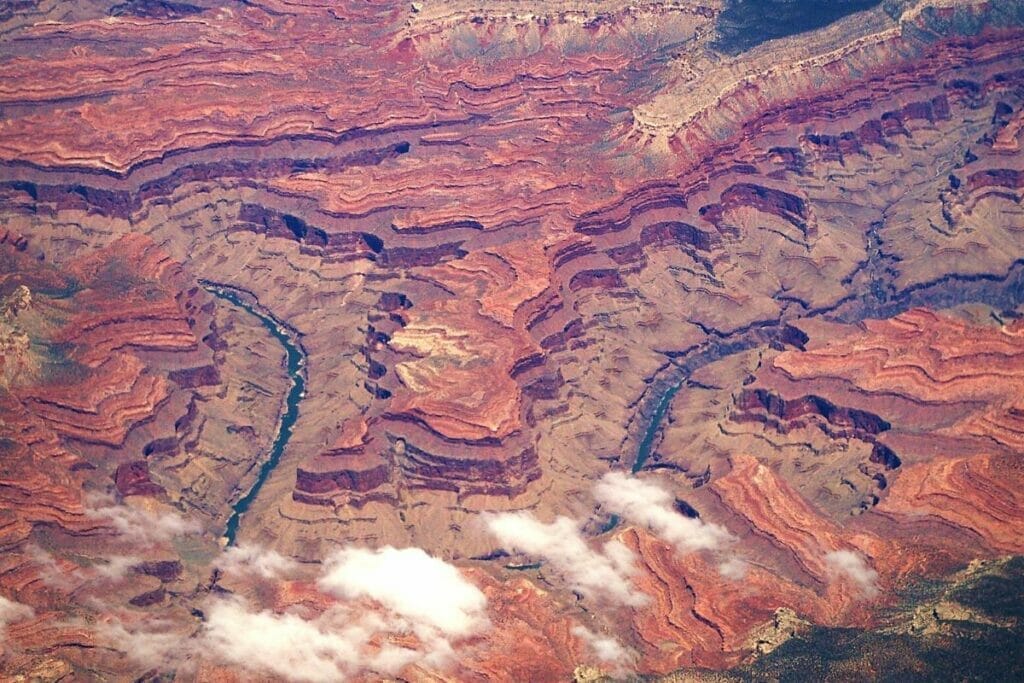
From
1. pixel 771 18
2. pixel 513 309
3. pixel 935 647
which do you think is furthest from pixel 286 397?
pixel 771 18

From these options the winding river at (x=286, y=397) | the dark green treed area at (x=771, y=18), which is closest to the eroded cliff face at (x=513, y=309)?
the winding river at (x=286, y=397)

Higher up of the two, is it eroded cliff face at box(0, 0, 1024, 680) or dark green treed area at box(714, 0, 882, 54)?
dark green treed area at box(714, 0, 882, 54)

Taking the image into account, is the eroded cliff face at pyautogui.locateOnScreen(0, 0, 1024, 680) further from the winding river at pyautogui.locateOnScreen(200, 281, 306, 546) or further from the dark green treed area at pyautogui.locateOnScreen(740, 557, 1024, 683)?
the dark green treed area at pyautogui.locateOnScreen(740, 557, 1024, 683)

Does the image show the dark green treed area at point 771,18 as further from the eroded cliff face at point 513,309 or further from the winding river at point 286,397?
the winding river at point 286,397

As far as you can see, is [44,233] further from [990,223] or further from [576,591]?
[990,223]

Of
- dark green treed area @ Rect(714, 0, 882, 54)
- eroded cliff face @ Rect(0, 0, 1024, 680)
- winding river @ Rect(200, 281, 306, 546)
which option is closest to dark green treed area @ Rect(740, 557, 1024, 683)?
eroded cliff face @ Rect(0, 0, 1024, 680)

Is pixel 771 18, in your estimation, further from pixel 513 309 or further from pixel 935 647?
pixel 935 647

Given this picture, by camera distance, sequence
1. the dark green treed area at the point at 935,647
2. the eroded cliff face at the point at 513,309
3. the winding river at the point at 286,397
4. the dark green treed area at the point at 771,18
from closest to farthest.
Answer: the dark green treed area at the point at 935,647 < the eroded cliff face at the point at 513,309 < the winding river at the point at 286,397 < the dark green treed area at the point at 771,18
